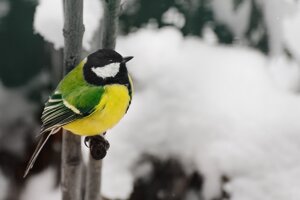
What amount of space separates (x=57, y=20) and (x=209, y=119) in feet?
1.40

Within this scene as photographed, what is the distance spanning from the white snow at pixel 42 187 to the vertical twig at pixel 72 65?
48 cm

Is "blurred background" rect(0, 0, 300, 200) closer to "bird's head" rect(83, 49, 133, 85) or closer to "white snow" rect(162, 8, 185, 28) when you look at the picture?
"white snow" rect(162, 8, 185, 28)

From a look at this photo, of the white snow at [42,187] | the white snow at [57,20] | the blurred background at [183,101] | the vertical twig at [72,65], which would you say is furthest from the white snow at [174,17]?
the vertical twig at [72,65]

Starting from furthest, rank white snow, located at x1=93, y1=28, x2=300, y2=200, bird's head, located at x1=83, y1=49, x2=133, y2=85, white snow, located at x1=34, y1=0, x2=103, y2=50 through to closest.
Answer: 1. white snow, located at x1=93, y1=28, x2=300, y2=200
2. white snow, located at x1=34, y1=0, x2=103, y2=50
3. bird's head, located at x1=83, y1=49, x2=133, y2=85

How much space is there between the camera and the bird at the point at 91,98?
2.49 feet

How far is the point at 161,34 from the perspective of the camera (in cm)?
147

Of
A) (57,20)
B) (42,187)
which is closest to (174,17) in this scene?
(57,20)

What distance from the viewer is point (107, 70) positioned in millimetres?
751

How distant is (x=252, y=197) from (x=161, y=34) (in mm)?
447

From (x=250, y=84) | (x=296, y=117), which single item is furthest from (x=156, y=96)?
(x=296, y=117)

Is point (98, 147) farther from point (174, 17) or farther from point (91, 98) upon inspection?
point (174, 17)

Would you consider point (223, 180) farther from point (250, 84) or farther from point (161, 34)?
point (161, 34)

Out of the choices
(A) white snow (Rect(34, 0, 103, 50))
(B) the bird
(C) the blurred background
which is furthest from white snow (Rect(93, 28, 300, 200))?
(B) the bird

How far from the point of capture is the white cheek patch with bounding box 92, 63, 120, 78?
29.1 inches
